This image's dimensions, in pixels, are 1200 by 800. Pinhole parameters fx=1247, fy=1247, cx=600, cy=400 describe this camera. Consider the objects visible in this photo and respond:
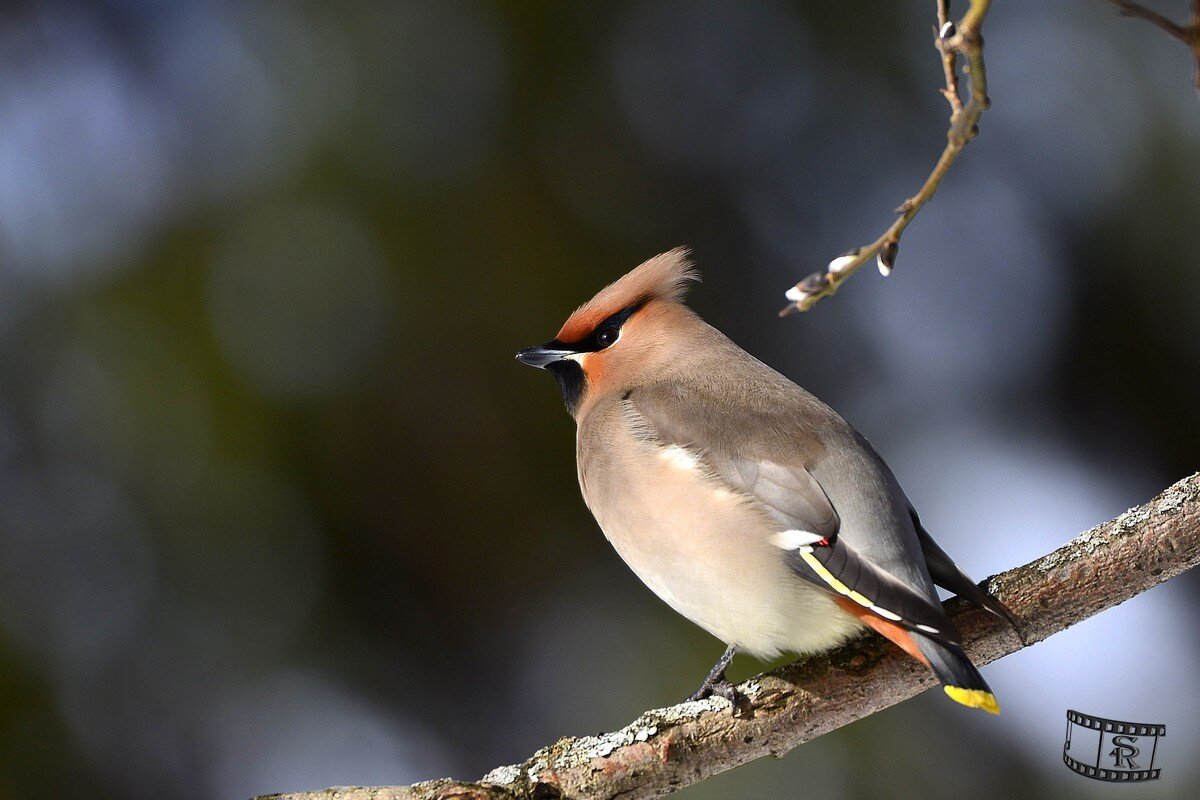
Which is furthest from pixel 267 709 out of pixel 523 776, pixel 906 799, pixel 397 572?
pixel 523 776

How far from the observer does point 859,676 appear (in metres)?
2.01

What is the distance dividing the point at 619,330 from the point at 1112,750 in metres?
1.23

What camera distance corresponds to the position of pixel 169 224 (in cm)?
402

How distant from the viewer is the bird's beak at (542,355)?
7.92ft

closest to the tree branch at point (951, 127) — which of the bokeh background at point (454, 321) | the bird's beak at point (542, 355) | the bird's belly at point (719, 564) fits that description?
the bird's belly at point (719, 564)

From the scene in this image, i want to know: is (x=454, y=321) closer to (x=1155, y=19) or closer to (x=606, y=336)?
(x=606, y=336)

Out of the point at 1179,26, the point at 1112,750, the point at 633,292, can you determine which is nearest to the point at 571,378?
the point at 633,292

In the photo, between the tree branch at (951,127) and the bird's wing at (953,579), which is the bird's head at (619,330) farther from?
the tree branch at (951,127)

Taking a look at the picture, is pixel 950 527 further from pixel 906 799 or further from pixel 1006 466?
pixel 906 799

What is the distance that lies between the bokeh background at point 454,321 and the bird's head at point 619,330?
54.8 inches

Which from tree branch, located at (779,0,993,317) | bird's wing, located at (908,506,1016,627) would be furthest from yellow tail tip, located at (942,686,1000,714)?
tree branch, located at (779,0,993,317)

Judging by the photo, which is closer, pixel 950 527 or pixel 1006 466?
pixel 950 527

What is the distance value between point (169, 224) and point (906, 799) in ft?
9.40

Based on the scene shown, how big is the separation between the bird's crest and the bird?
177mm
